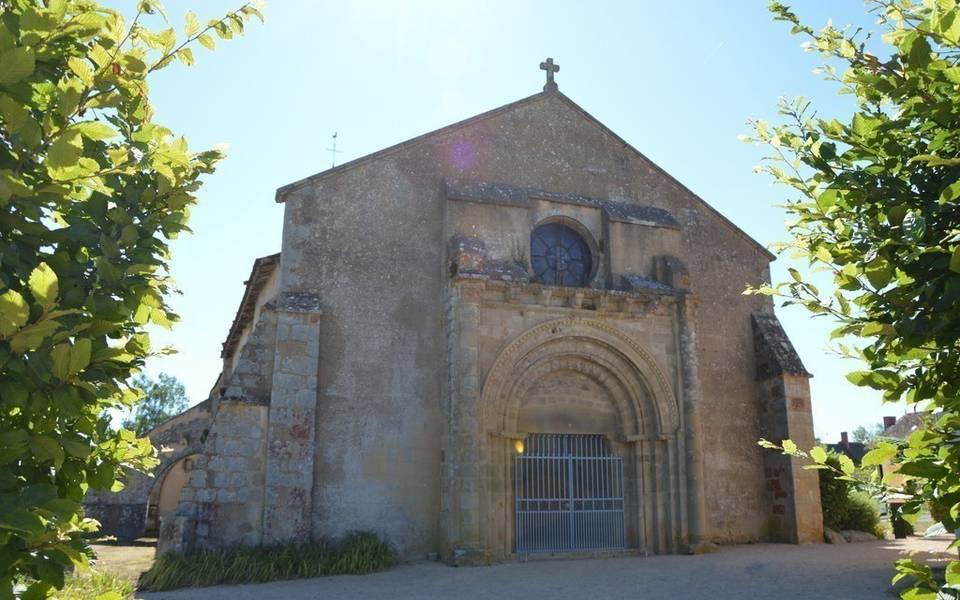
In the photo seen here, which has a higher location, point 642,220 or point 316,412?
point 642,220

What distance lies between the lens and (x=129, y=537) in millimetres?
18516

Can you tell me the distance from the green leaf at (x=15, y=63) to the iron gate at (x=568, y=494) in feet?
37.7

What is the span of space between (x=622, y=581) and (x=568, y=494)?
10.7 feet

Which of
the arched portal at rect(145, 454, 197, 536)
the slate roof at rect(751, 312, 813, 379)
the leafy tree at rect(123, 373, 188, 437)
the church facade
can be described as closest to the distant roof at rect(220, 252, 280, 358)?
the church facade

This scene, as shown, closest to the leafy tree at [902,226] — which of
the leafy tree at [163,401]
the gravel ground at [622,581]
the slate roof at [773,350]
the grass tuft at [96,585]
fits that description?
the gravel ground at [622,581]

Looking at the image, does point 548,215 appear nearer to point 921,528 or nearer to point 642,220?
point 642,220

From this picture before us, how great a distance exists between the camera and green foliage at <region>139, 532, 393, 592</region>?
979 cm

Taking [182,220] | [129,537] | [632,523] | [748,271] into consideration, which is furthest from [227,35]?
[129,537]

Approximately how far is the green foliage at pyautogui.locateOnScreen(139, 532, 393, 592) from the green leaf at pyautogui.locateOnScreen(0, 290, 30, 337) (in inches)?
356

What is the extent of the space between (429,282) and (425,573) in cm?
508

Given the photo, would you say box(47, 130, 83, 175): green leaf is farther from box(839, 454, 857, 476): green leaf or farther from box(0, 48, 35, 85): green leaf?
box(839, 454, 857, 476): green leaf

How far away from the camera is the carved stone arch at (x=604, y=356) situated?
12773 millimetres

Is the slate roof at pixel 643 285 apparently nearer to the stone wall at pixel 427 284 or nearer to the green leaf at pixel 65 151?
the stone wall at pixel 427 284

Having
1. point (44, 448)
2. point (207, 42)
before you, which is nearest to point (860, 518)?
point (207, 42)
